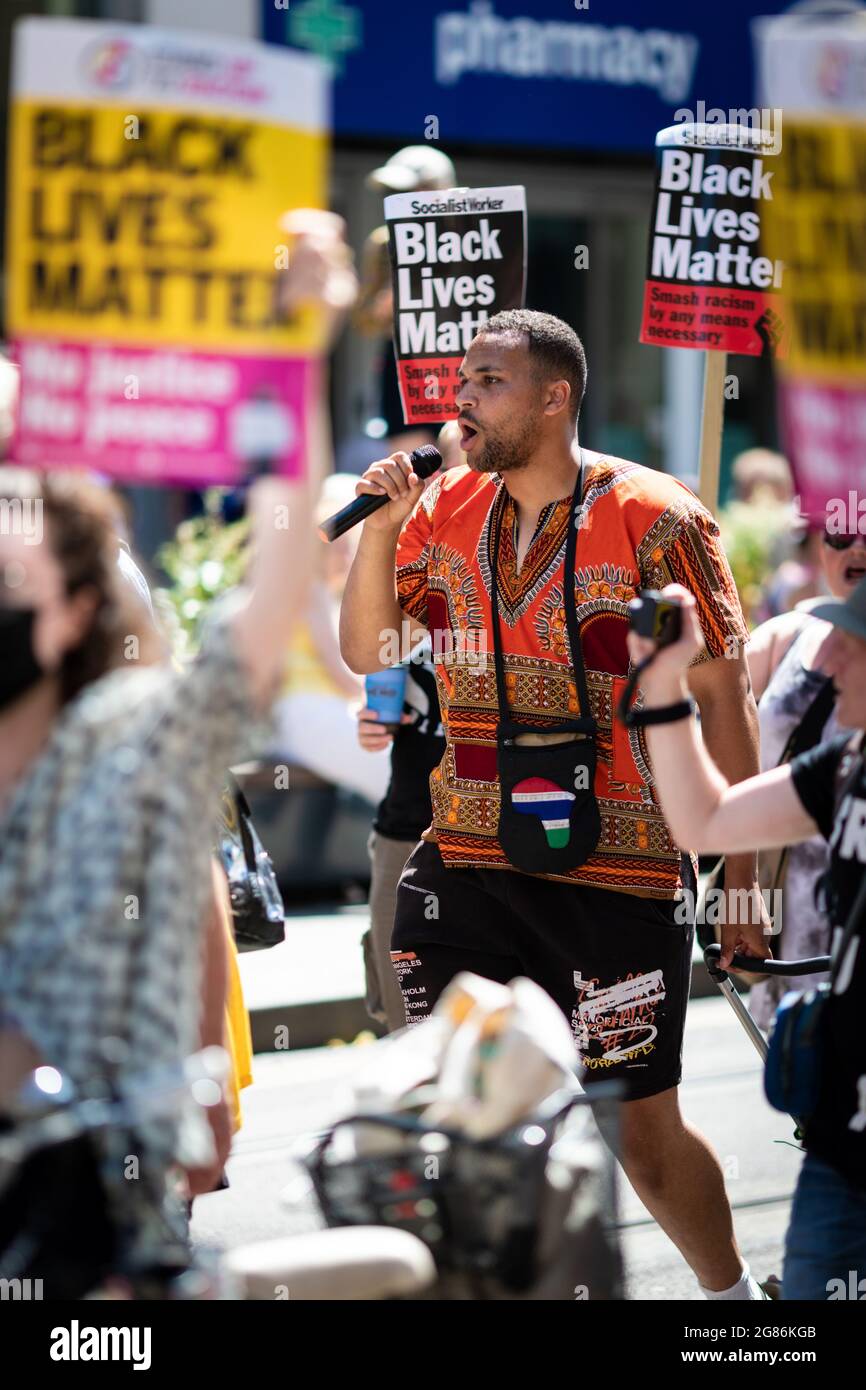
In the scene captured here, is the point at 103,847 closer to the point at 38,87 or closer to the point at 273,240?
the point at 273,240

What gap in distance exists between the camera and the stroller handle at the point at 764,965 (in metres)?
3.84

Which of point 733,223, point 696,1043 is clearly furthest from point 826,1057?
point 696,1043

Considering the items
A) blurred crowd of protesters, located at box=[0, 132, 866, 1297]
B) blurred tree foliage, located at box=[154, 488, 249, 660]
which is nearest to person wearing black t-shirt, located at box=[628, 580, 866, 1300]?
blurred crowd of protesters, located at box=[0, 132, 866, 1297]

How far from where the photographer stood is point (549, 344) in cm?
439

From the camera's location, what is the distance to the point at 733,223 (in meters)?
5.16

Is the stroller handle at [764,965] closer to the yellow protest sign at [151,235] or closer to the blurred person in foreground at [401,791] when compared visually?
the blurred person in foreground at [401,791]

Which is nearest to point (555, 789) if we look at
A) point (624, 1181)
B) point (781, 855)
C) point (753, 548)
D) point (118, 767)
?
point (781, 855)

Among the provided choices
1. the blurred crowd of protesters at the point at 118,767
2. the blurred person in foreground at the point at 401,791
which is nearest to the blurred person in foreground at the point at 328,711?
the blurred person in foreground at the point at 401,791

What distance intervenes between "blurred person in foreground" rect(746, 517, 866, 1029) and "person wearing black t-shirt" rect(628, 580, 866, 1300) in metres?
1.63

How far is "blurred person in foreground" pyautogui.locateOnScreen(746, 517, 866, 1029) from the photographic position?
484cm

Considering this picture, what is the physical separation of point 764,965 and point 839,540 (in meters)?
1.35

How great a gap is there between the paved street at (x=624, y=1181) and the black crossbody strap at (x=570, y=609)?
1167mm

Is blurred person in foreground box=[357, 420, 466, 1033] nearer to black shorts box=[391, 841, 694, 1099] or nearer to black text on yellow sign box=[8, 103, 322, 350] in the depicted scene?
black shorts box=[391, 841, 694, 1099]

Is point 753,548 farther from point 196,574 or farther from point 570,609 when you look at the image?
point 570,609
